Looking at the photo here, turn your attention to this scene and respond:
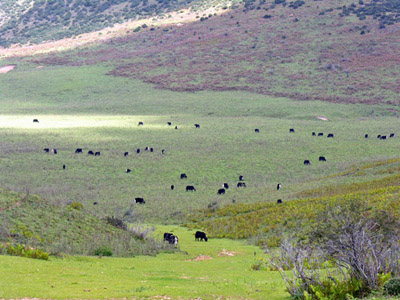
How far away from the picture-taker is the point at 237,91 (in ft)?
266

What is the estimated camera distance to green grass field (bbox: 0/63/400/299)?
43.0ft

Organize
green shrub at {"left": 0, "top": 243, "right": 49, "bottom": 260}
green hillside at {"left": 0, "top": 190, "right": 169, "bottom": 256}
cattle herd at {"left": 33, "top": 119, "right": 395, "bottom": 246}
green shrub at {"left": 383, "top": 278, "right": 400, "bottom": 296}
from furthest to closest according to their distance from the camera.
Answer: cattle herd at {"left": 33, "top": 119, "right": 395, "bottom": 246}, green hillside at {"left": 0, "top": 190, "right": 169, "bottom": 256}, green shrub at {"left": 0, "top": 243, "right": 49, "bottom": 260}, green shrub at {"left": 383, "top": 278, "right": 400, "bottom": 296}

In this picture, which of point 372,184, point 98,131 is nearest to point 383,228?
point 372,184

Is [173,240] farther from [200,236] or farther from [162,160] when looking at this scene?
[162,160]

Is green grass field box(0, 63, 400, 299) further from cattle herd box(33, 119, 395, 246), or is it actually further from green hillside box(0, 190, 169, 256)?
green hillside box(0, 190, 169, 256)

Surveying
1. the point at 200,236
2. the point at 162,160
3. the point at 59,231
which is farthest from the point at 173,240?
the point at 162,160

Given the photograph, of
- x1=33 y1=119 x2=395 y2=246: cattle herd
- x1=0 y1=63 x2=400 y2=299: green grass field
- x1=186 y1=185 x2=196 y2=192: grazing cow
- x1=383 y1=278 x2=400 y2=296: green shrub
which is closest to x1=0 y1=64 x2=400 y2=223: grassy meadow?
x1=0 y1=63 x2=400 y2=299: green grass field

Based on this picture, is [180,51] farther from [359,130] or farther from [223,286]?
[223,286]

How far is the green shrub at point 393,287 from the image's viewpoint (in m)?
10.1

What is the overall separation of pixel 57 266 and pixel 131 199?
57.8ft

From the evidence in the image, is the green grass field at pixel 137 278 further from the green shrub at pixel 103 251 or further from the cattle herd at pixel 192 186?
the cattle herd at pixel 192 186

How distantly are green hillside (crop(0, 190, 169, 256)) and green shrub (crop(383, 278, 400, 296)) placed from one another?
9.00 meters

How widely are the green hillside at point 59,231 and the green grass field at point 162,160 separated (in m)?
0.94

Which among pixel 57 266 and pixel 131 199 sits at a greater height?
pixel 57 266
